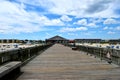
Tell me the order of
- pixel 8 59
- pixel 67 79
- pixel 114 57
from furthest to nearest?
pixel 114 57 < pixel 8 59 < pixel 67 79

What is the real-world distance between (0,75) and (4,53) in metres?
4.12

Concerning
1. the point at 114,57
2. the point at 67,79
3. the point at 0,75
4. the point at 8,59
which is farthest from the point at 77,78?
the point at 114,57

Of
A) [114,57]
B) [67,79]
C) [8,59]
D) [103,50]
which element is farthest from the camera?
[103,50]

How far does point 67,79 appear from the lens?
11.2m

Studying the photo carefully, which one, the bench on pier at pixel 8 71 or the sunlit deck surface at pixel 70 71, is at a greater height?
the bench on pier at pixel 8 71

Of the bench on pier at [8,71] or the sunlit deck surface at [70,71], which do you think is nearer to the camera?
the bench on pier at [8,71]

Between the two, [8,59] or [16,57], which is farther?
[16,57]

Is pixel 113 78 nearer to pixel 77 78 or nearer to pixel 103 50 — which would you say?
pixel 77 78

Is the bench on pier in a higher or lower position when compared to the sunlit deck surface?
higher

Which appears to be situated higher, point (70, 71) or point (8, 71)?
point (8, 71)

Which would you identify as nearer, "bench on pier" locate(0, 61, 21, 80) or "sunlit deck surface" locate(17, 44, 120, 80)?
"bench on pier" locate(0, 61, 21, 80)

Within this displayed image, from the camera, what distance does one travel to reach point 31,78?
1159 centimetres

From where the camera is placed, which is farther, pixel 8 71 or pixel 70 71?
pixel 70 71

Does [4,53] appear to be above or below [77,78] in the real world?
above
